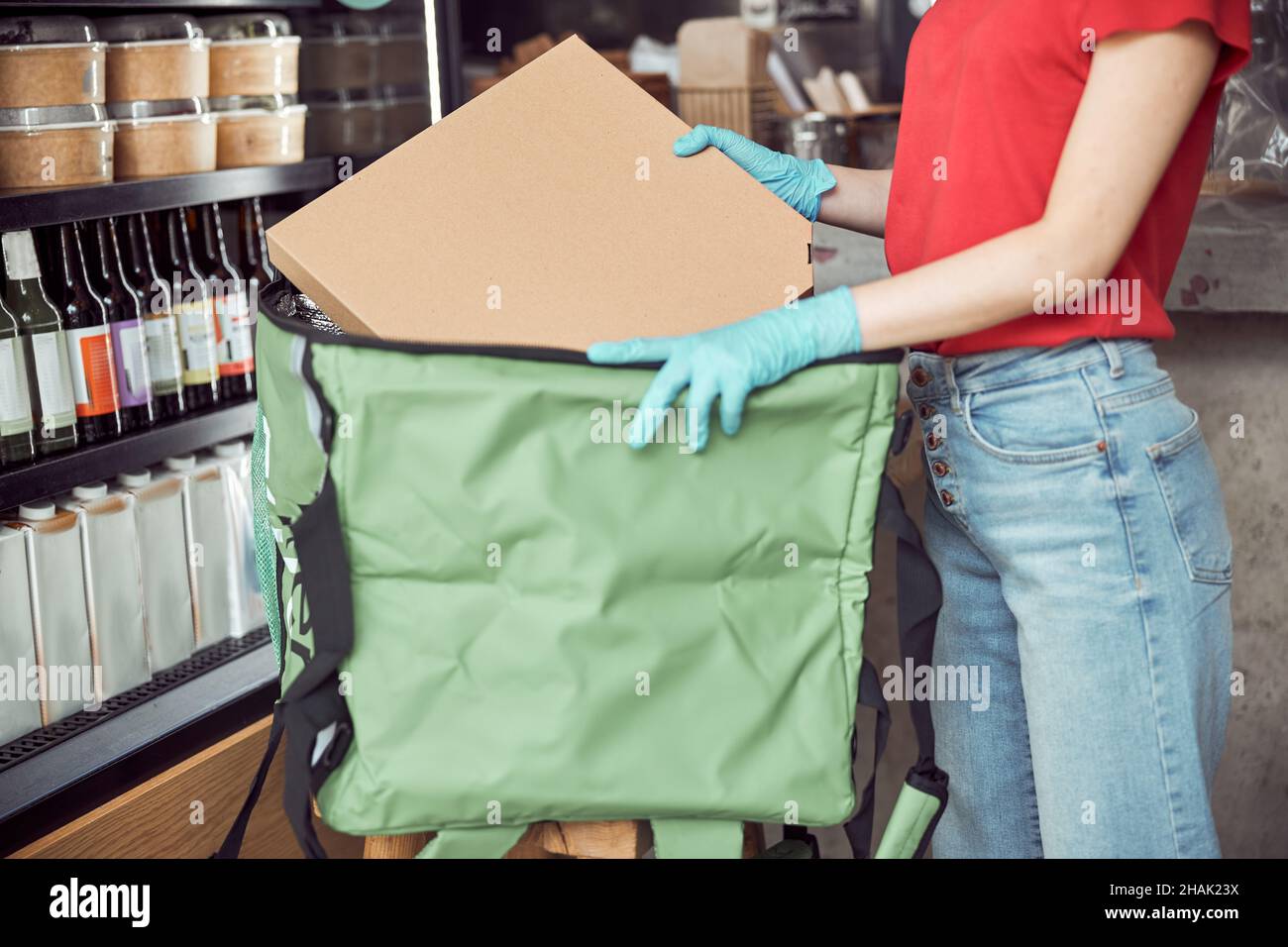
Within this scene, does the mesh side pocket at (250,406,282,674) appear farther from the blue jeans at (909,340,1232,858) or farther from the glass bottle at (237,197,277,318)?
the glass bottle at (237,197,277,318)

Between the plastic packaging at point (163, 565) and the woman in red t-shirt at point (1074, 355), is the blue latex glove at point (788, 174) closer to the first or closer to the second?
the woman in red t-shirt at point (1074, 355)

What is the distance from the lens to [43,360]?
5.47 feet

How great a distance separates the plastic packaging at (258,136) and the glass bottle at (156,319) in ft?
0.56

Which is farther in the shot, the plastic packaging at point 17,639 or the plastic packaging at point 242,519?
the plastic packaging at point 242,519

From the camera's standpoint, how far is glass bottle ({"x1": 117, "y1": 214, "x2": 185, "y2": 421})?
1872mm

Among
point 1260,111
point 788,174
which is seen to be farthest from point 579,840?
point 1260,111

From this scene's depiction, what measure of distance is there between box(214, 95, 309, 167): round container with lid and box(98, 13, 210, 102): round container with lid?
0.07m

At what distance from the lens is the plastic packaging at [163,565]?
1.87m

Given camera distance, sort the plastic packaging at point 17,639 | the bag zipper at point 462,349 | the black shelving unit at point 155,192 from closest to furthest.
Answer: the bag zipper at point 462,349
the black shelving unit at point 155,192
the plastic packaging at point 17,639

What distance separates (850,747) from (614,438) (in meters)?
0.33

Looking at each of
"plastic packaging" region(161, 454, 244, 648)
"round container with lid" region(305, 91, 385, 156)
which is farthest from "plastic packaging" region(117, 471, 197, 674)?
"round container with lid" region(305, 91, 385, 156)

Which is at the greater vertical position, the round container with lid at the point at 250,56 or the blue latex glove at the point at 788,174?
the round container with lid at the point at 250,56

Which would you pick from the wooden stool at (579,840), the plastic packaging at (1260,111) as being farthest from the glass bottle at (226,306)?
the plastic packaging at (1260,111)
